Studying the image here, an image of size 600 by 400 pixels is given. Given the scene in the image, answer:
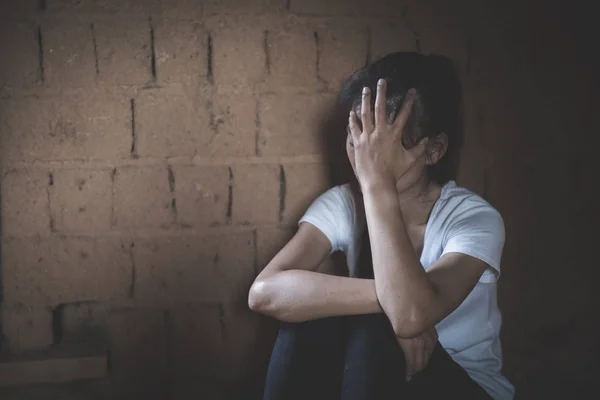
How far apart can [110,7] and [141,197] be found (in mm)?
647

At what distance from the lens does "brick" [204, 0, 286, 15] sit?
6.51 feet

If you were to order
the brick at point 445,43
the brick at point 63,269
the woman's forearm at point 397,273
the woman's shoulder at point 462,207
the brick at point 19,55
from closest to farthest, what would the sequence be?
the woman's forearm at point 397,273 → the woman's shoulder at point 462,207 → the brick at point 19,55 → the brick at point 63,269 → the brick at point 445,43

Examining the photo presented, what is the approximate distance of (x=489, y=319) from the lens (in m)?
1.73

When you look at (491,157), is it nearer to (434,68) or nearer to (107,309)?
(434,68)

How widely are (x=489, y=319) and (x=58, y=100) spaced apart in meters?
1.56

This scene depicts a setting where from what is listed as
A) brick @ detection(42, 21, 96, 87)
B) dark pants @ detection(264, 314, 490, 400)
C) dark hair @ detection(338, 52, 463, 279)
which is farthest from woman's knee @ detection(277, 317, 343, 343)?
brick @ detection(42, 21, 96, 87)

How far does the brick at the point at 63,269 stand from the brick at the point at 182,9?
0.80m

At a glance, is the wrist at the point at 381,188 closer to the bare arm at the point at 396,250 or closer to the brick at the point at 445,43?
the bare arm at the point at 396,250

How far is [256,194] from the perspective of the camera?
209cm

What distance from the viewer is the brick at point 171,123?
1994 millimetres

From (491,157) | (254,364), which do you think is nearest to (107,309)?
(254,364)

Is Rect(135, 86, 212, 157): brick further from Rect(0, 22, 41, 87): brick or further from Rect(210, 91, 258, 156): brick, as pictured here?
Rect(0, 22, 41, 87): brick

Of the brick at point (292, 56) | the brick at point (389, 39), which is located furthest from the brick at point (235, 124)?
the brick at point (389, 39)

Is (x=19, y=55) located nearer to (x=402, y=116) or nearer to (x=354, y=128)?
(x=354, y=128)
